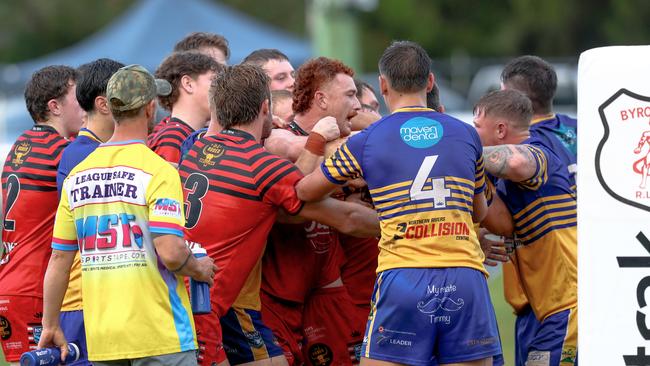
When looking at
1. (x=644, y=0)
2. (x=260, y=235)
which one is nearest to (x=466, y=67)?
(x=644, y=0)

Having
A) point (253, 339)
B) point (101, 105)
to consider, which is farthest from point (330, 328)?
point (101, 105)

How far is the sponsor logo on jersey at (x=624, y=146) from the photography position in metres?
5.30

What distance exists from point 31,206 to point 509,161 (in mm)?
2936

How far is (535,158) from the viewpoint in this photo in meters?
7.14

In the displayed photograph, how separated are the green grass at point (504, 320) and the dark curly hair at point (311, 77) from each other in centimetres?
438

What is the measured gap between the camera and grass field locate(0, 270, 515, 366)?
11.2 meters

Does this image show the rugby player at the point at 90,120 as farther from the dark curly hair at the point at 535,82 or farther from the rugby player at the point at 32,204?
the dark curly hair at the point at 535,82

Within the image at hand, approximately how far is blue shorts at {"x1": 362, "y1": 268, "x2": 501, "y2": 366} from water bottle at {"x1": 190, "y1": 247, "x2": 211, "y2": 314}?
0.93 metres

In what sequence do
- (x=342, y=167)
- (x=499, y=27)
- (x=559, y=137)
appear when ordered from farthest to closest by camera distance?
(x=499, y=27) < (x=559, y=137) < (x=342, y=167)

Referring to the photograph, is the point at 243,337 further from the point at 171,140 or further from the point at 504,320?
the point at 504,320

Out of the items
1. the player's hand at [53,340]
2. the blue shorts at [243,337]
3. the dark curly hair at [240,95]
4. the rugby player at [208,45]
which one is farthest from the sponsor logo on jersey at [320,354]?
the rugby player at [208,45]

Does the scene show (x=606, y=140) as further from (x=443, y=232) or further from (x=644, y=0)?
(x=644, y=0)

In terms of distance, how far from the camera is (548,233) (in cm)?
738

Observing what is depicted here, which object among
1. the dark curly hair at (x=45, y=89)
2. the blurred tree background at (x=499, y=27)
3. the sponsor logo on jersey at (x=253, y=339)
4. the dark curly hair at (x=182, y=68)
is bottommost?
the sponsor logo on jersey at (x=253, y=339)
